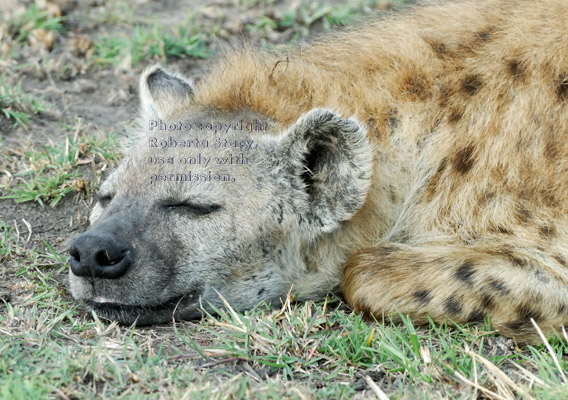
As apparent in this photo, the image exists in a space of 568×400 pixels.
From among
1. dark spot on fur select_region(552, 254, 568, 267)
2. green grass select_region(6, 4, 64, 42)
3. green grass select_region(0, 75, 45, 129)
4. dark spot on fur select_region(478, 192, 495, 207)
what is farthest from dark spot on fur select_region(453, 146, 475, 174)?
green grass select_region(6, 4, 64, 42)

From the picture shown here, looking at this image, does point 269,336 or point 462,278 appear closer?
point 269,336

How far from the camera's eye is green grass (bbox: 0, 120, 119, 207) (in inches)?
159

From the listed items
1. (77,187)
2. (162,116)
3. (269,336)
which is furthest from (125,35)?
(269,336)

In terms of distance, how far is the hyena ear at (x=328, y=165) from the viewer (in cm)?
316

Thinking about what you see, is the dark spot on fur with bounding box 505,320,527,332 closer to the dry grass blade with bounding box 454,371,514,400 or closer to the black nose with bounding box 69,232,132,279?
the dry grass blade with bounding box 454,371,514,400

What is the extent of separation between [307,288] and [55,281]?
3.57ft

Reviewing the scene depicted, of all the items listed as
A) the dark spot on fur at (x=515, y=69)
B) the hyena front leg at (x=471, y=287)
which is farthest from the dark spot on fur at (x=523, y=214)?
the dark spot on fur at (x=515, y=69)

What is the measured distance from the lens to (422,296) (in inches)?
122

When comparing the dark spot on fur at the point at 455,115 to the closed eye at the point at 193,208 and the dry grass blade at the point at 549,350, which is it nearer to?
the dry grass blade at the point at 549,350

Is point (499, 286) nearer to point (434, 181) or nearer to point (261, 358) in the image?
point (434, 181)

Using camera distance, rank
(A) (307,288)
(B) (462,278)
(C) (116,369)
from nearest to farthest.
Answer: (C) (116,369) → (B) (462,278) → (A) (307,288)

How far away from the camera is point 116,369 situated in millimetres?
2576

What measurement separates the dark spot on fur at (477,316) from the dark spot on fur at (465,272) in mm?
120

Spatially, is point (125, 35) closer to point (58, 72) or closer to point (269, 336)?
point (58, 72)
